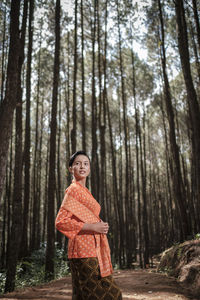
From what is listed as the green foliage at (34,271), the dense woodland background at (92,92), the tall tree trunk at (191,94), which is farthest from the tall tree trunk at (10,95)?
the tall tree trunk at (191,94)

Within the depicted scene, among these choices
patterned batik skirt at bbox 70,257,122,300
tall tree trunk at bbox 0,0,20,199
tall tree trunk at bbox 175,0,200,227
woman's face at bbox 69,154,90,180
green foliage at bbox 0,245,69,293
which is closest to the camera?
patterned batik skirt at bbox 70,257,122,300

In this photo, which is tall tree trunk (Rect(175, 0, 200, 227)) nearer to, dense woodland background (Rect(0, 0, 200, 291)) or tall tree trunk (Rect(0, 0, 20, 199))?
dense woodland background (Rect(0, 0, 200, 291))

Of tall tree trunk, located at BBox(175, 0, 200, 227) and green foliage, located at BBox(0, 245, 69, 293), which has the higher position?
tall tree trunk, located at BBox(175, 0, 200, 227)

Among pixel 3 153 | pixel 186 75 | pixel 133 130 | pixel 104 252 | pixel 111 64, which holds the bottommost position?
pixel 104 252

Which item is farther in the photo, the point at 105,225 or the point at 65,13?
the point at 65,13

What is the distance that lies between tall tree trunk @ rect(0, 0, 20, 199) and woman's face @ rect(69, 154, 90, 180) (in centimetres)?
204

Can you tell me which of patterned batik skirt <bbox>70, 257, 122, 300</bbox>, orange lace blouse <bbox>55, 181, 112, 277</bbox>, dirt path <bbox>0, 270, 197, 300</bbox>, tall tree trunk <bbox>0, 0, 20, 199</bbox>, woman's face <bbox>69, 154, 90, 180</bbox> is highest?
tall tree trunk <bbox>0, 0, 20, 199</bbox>

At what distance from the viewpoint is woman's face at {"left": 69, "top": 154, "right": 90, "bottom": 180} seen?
196cm

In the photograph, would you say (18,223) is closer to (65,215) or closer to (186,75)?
(65,215)

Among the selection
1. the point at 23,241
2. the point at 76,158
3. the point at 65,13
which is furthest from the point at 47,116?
the point at 76,158

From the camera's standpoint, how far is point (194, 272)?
14.9ft

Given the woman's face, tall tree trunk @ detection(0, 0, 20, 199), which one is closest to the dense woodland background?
tall tree trunk @ detection(0, 0, 20, 199)

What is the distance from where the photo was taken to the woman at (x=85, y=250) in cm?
162

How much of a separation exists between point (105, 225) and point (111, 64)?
38.1 ft
